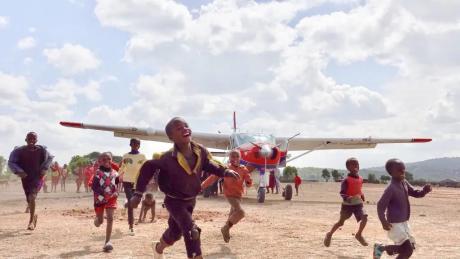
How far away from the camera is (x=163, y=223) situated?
980 cm

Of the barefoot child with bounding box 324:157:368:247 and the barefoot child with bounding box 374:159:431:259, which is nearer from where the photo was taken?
the barefoot child with bounding box 374:159:431:259

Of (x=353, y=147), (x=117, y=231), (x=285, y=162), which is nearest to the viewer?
(x=117, y=231)

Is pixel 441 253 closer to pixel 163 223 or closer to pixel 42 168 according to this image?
pixel 163 223

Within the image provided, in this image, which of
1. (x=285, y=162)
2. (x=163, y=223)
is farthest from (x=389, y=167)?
(x=285, y=162)

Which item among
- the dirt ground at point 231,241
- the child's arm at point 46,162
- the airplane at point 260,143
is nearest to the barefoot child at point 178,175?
the dirt ground at point 231,241

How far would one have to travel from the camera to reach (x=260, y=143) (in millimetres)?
18375

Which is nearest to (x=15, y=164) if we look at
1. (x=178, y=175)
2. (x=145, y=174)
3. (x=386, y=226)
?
(x=145, y=174)

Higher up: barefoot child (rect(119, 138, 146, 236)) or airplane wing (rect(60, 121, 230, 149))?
airplane wing (rect(60, 121, 230, 149))

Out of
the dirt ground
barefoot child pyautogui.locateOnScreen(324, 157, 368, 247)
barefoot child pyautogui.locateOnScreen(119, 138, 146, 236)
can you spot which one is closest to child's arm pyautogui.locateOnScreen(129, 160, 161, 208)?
the dirt ground

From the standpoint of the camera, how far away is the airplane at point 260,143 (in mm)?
17906

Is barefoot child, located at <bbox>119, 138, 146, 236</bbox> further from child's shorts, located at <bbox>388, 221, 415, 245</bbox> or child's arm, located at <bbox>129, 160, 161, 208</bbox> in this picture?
child's shorts, located at <bbox>388, 221, 415, 245</bbox>

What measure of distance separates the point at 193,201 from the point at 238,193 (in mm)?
2469

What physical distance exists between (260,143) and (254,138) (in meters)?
0.78

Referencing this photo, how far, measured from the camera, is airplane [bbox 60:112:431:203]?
1791 cm
